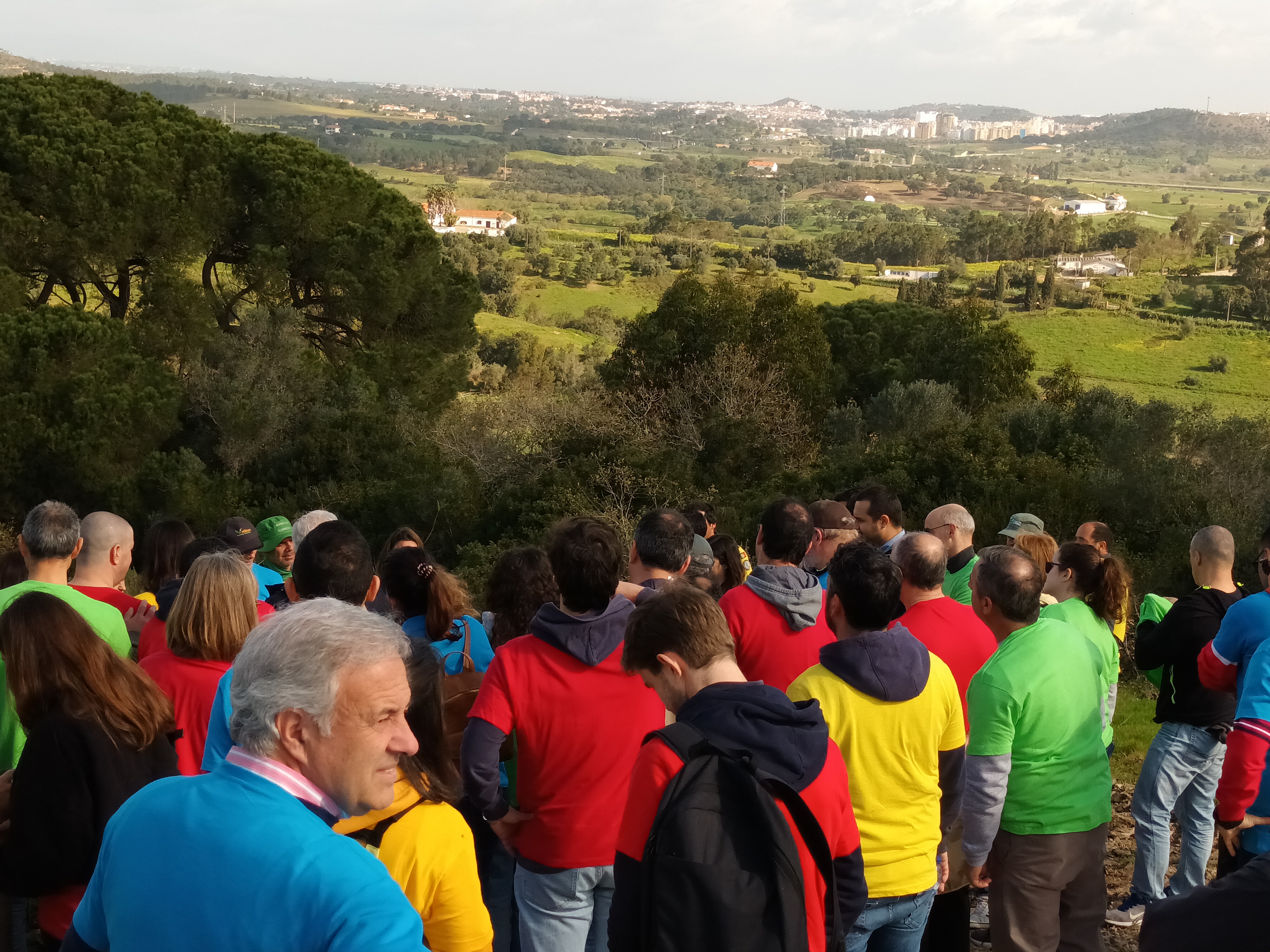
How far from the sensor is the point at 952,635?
158 inches

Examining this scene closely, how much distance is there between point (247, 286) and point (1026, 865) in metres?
28.1

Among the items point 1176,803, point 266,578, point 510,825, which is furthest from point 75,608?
point 1176,803

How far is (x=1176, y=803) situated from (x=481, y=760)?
3.42 meters

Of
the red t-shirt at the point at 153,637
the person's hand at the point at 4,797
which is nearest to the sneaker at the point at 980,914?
the red t-shirt at the point at 153,637

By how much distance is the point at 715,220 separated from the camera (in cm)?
12400

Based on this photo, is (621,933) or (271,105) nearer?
(621,933)

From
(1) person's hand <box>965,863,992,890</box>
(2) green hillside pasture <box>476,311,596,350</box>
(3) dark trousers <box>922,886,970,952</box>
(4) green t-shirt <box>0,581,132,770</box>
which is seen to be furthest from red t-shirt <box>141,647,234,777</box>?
(2) green hillside pasture <box>476,311,596,350</box>

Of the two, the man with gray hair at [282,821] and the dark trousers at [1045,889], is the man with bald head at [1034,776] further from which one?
the man with gray hair at [282,821]

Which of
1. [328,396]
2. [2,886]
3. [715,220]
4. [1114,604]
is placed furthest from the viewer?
[715,220]

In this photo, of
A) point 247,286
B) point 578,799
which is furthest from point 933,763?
point 247,286

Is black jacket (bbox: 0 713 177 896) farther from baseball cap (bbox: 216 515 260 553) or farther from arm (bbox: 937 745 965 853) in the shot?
baseball cap (bbox: 216 515 260 553)

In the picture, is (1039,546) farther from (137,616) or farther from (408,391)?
(408,391)

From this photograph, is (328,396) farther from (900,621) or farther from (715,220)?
(715,220)

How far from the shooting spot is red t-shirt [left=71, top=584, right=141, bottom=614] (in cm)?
428
